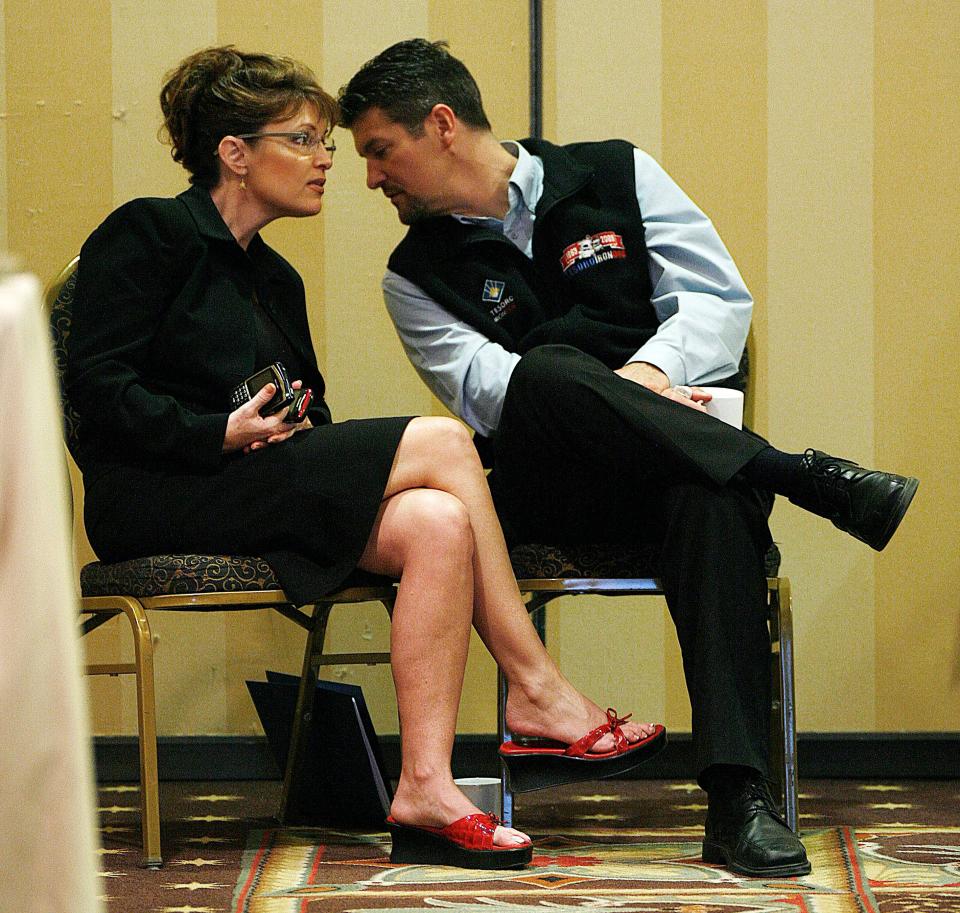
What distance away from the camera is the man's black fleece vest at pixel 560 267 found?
8.07 feet

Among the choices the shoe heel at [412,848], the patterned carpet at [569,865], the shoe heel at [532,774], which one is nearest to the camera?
the patterned carpet at [569,865]

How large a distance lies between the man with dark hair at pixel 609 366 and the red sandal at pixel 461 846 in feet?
0.90

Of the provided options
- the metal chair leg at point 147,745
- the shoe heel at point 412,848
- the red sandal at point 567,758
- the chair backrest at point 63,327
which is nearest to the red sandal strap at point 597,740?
the red sandal at point 567,758

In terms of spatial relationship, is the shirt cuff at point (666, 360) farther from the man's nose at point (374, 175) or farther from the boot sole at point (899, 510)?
the man's nose at point (374, 175)

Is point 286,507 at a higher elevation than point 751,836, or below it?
higher

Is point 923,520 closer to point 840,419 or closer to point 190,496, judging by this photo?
point 840,419

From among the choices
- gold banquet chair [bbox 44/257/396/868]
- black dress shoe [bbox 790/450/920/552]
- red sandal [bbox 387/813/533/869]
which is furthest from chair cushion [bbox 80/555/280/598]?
black dress shoe [bbox 790/450/920/552]

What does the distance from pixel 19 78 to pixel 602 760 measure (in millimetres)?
1845

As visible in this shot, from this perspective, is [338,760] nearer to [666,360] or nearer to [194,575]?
[194,575]

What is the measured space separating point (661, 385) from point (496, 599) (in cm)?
47

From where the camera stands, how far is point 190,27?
294 centimetres

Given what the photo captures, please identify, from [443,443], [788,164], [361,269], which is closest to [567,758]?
[443,443]

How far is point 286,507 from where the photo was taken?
206 centimetres

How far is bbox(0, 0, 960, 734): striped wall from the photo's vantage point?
2.91m
